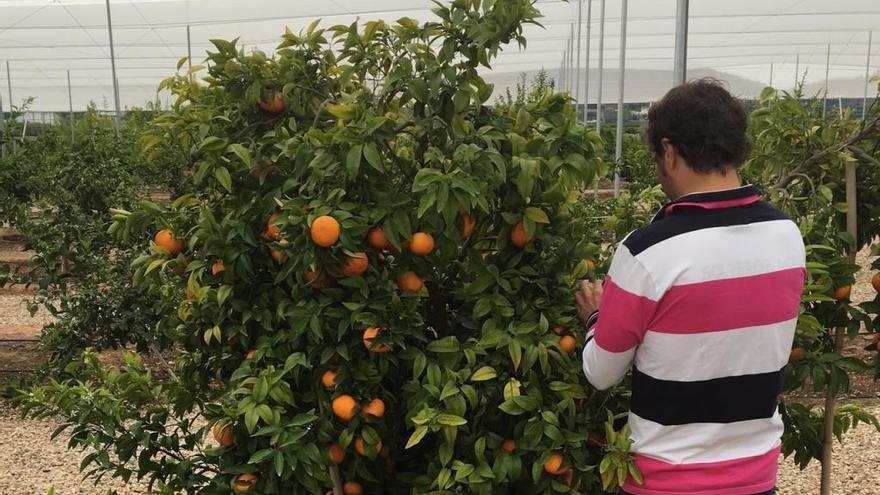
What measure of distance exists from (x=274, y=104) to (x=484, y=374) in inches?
31.0

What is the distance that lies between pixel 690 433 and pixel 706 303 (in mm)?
255

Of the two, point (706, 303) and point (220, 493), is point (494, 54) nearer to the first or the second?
point (706, 303)

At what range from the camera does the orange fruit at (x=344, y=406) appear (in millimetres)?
1613

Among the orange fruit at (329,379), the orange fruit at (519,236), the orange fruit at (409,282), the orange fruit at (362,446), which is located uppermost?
the orange fruit at (519,236)

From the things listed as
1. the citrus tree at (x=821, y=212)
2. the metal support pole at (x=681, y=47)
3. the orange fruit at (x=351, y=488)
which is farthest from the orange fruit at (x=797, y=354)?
the metal support pole at (x=681, y=47)

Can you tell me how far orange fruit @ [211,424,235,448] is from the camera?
169cm

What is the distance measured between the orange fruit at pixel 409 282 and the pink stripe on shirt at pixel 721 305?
1.26ft

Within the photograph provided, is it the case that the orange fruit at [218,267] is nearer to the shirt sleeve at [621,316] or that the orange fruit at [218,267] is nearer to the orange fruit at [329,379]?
the orange fruit at [329,379]

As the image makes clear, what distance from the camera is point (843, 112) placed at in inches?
96.4

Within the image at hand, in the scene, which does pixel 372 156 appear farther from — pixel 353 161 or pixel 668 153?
pixel 668 153

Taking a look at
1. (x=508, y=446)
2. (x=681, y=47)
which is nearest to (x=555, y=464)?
(x=508, y=446)

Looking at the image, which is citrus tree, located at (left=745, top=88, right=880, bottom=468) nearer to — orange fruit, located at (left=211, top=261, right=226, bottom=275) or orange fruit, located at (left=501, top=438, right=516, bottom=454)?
orange fruit, located at (left=501, top=438, right=516, bottom=454)

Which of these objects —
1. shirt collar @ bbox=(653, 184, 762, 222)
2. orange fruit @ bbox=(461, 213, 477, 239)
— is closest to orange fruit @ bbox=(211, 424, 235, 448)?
orange fruit @ bbox=(461, 213, 477, 239)

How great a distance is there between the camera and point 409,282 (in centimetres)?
165
